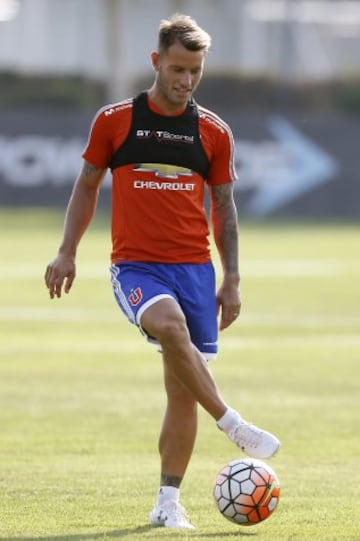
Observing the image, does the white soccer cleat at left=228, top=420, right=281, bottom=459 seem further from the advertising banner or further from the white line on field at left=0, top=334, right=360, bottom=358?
the advertising banner

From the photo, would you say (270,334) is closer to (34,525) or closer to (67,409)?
(67,409)

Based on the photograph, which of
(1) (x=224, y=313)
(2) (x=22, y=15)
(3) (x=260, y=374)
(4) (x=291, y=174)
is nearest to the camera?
(1) (x=224, y=313)

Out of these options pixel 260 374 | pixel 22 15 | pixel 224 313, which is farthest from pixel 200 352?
pixel 22 15

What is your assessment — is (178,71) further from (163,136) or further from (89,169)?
(89,169)

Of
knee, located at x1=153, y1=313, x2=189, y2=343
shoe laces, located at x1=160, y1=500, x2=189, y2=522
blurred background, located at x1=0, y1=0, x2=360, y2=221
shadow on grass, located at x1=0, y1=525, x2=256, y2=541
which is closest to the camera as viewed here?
shadow on grass, located at x1=0, y1=525, x2=256, y2=541

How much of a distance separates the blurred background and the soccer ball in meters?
28.2

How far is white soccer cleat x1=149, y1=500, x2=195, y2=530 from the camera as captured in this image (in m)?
8.05

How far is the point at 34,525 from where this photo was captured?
8.05 metres

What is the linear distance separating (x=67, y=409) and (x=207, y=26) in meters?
46.8

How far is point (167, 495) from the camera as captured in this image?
8.22 meters

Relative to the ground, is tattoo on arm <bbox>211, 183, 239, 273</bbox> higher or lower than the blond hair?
lower

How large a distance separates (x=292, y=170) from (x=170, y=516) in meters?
28.6

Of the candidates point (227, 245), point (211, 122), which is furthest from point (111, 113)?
point (227, 245)

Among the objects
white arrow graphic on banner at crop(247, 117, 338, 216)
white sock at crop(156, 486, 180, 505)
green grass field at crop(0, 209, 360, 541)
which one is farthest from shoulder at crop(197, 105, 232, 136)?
white arrow graphic on banner at crop(247, 117, 338, 216)
